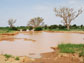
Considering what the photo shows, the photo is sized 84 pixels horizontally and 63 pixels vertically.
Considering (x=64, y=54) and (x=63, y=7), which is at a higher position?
(x=63, y=7)

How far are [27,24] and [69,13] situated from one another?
2237 centimetres

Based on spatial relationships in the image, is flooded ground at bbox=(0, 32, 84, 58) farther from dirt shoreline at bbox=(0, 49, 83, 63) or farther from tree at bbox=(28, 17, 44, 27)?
tree at bbox=(28, 17, 44, 27)

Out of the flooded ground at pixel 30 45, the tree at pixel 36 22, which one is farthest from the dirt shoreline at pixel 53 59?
the tree at pixel 36 22

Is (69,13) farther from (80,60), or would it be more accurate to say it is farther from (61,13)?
(80,60)

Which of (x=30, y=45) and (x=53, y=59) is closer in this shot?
(x=53, y=59)

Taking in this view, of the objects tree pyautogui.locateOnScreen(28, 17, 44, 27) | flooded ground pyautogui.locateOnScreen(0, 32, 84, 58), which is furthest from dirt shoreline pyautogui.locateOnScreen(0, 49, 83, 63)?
tree pyautogui.locateOnScreen(28, 17, 44, 27)

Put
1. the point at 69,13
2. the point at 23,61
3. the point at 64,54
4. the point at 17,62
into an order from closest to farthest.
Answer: the point at 17,62, the point at 23,61, the point at 64,54, the point at 69,13

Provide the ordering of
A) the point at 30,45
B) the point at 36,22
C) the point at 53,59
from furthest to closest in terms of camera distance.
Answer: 1. the point at 36,22
2. the point at 30,45
3. the point at 53,59

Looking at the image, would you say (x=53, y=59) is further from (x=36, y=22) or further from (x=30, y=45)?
(x=36, y=22)

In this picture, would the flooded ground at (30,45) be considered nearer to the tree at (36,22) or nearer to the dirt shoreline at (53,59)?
the dirt shoreline at (53,59)

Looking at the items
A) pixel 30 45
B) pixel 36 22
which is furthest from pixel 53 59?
pixel 36 22

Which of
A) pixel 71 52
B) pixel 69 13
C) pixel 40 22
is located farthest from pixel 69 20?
pixel 71 52

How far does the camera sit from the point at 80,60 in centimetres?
625

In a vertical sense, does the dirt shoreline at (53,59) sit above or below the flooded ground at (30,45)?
above
